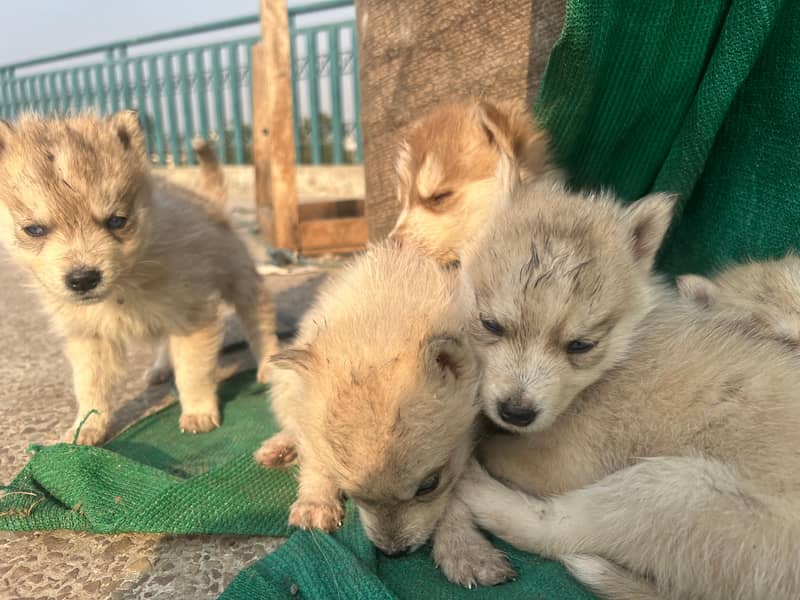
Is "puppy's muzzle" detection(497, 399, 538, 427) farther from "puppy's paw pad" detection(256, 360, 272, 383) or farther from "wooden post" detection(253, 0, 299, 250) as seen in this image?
"wooden post" detection(253, 0, 299, 250)

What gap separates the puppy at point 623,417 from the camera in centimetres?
187

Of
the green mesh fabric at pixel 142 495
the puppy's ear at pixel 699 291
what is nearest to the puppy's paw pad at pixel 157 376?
the green mesh fabric at pixel 142 495

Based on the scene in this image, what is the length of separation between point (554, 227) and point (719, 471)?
104 cm

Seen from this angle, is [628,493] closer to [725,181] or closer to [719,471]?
[719,471]

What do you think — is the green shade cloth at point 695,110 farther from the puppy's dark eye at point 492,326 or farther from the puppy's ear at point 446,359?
the puppy's ear at point 446,359

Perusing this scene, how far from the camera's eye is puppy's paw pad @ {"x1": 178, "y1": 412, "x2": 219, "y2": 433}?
3.37 metres

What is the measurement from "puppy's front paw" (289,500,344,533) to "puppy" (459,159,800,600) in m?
0.52

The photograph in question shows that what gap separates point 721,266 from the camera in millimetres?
3369

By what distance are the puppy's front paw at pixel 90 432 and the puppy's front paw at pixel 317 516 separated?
4.58 ft

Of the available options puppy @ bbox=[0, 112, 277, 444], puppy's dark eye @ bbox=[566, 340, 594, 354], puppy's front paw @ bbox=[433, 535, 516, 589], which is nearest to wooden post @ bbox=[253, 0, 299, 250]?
puppy @ bbox=[0, 112, 277, 444]

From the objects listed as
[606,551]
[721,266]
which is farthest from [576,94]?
[606,551]

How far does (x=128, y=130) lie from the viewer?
11.5 feet

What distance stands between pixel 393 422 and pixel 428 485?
1.15 feet

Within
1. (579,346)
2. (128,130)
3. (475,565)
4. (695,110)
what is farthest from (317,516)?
(695,110)
